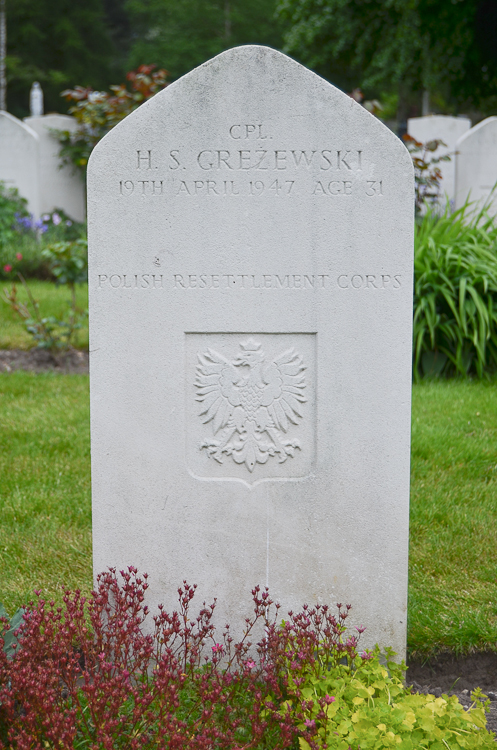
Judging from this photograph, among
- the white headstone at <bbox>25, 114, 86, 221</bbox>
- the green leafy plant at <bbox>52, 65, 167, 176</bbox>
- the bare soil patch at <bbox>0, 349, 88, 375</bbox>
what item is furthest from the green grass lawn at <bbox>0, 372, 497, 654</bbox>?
→ the white headstone at <bbox>25, 114, 86, 221</bbox>

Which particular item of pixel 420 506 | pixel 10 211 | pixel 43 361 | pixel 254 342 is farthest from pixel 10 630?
pixel 10 211

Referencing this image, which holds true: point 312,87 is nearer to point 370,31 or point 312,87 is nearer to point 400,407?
point 400,407

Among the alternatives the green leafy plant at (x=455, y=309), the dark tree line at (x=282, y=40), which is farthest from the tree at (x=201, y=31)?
the green leafy plant at (x=455, y=309)

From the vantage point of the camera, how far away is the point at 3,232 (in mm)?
11062

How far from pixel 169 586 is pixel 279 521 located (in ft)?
1.56

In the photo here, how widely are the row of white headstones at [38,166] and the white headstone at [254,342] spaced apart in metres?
11.4

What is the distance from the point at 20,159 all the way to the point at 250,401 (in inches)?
468

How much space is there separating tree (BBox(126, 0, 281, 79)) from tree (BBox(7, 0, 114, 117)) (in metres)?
2.00

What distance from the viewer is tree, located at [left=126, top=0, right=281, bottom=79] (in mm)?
28953

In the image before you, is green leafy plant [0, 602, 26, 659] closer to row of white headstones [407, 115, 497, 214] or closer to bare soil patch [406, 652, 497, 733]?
bare soil patch [406, 652, 497, 733]

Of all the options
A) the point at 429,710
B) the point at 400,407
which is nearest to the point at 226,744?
the point at 429,710

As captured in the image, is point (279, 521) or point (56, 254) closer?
point (279, 521)

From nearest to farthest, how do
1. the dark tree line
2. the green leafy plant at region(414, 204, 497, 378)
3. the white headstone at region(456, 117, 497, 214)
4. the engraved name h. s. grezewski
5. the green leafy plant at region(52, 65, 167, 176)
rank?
the engraved name h. s. grezewski < the green leafy plant at region(414, 204, 497, 378) < the green leafy plant at region(52, 65, 167, 176) < the white headstone at region(456, 117, 497, 214) < the dark tree line

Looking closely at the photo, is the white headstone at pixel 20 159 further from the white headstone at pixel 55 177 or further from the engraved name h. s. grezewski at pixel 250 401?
the engraved name h. s. grezewski at pixel 250 401
